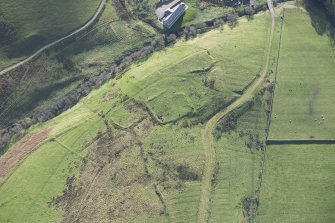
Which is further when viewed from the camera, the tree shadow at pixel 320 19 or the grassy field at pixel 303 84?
the tree shadow at pixel 320 19

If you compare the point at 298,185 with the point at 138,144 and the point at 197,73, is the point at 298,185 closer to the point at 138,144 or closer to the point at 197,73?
the point at 197,73

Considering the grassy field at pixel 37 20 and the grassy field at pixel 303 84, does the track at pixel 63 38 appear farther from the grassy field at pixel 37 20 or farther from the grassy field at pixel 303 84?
the grassy field at pixel 303 84

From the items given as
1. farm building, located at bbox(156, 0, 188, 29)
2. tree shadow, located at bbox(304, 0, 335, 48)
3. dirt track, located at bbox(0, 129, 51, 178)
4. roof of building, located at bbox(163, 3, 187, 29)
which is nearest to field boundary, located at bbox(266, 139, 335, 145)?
tree shadow, located at bbox(304, 0, 335, 48)

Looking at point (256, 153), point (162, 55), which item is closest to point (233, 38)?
point (162, 55)

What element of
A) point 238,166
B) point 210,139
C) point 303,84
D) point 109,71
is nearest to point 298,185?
point 238,166

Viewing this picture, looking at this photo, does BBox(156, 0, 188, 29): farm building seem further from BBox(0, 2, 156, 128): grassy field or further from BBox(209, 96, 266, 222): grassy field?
BBox(209, 96, 266, 222): grassy field

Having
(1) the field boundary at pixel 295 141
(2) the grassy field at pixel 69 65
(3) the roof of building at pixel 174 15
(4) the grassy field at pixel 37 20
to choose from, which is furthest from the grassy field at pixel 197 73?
(4) the grassy field at pixel 37 20
